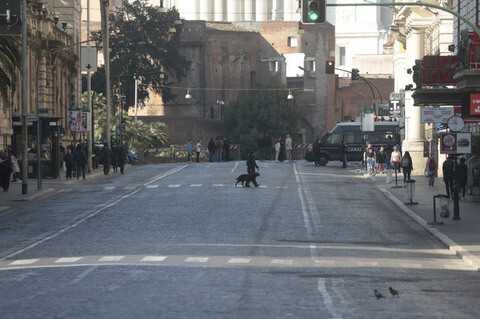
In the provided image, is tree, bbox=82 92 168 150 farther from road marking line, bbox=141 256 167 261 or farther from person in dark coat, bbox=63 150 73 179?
road marking line, bbox=141 256 167 261

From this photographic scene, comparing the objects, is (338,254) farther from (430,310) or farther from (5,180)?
(5,180)

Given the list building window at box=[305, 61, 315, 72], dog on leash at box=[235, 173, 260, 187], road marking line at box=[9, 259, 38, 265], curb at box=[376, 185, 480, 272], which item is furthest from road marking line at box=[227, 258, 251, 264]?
building window at box=[305, 61, 315, 72]

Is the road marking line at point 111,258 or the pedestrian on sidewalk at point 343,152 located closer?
the road marking line at point 111,258

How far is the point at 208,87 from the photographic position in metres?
120

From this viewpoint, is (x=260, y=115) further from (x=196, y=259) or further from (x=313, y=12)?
(x=196, y=259)

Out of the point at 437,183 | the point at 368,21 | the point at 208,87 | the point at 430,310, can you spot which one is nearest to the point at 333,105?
the point at 208,87

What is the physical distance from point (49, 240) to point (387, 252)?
7.53 metres

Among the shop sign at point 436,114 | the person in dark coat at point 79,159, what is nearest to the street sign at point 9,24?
the shop sign at point 436,114

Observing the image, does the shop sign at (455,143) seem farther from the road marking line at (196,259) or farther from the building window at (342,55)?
the building window at (342,55)

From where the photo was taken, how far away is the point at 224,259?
1886cm

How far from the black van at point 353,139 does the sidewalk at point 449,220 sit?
20502 millimetres

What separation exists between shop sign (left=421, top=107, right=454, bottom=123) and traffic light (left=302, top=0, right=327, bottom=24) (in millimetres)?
14390

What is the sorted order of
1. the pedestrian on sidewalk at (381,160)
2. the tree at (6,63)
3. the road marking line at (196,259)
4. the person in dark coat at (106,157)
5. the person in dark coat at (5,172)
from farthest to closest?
1. the person in dark coat at (106,157)
2. the pedestrian on sidewalk at (381,160)
3. the person in dark coat at (5,172)
4. the tree at (6,63)
5. the road marking line at (196,259)

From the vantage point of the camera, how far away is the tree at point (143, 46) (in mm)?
107312
